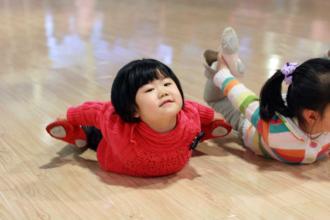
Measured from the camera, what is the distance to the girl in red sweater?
44.0 inches

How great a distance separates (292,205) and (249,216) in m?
0.12

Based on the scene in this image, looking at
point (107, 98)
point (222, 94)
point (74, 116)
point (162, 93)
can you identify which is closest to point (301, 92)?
point (162, 93)

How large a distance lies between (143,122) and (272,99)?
1.10 ft

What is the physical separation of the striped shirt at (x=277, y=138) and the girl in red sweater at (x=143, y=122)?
0.52 feet

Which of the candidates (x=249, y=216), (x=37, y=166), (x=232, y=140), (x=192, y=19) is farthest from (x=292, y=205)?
(x=192, y=19)

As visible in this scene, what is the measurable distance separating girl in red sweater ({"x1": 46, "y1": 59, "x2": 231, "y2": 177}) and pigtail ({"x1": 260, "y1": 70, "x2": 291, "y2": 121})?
17cm

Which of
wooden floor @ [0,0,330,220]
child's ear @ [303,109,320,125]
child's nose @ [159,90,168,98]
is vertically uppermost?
child's nose @ [159,90,168,98]


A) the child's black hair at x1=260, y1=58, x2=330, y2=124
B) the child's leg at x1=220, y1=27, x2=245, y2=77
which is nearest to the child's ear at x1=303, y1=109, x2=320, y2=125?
the child's black hair at x1=260, y1=58, x2=330, y2=124

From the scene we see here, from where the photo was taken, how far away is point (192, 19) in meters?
3.67

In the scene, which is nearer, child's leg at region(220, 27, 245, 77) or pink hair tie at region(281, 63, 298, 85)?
pink hair tie at region(281, 63, 298, 85)

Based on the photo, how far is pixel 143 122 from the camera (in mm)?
1146

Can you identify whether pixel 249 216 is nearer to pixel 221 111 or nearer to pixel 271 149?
pixel 271 149

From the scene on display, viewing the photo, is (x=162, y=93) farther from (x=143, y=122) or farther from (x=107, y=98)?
(x=107, y=98)

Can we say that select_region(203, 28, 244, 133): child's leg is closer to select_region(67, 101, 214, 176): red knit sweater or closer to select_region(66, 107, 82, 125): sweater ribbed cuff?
select_region(67, 101, 214, 176): red knit sweater
